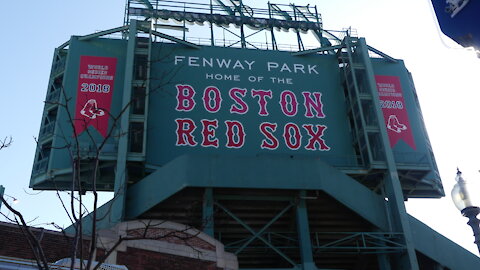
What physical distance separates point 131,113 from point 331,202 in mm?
11679

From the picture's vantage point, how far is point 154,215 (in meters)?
27.1

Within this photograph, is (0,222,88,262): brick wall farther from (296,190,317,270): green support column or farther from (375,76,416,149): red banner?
(375,76,416,149): red banner

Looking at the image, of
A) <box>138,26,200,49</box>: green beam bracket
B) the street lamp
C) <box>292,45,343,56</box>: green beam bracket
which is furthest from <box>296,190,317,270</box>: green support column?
the street lamp

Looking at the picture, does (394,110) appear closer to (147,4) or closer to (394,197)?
(394,197)

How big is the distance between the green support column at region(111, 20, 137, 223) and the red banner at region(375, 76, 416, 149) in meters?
15.3

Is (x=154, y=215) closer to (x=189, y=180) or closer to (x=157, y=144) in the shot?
(x=189, y=180)

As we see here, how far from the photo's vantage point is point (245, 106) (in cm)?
3291

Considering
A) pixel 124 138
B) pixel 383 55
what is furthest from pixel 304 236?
pixel 383 55

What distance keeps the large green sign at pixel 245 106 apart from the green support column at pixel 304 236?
5.27 meters

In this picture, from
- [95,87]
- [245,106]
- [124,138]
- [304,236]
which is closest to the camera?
[304,236]

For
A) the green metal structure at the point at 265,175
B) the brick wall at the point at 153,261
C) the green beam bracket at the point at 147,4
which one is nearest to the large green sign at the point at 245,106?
the green metal structure at the point at 265,175

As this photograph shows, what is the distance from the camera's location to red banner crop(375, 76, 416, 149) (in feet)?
111

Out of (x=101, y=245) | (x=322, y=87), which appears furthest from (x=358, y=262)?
(x=101, y=245)

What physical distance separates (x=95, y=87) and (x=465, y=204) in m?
25.2
